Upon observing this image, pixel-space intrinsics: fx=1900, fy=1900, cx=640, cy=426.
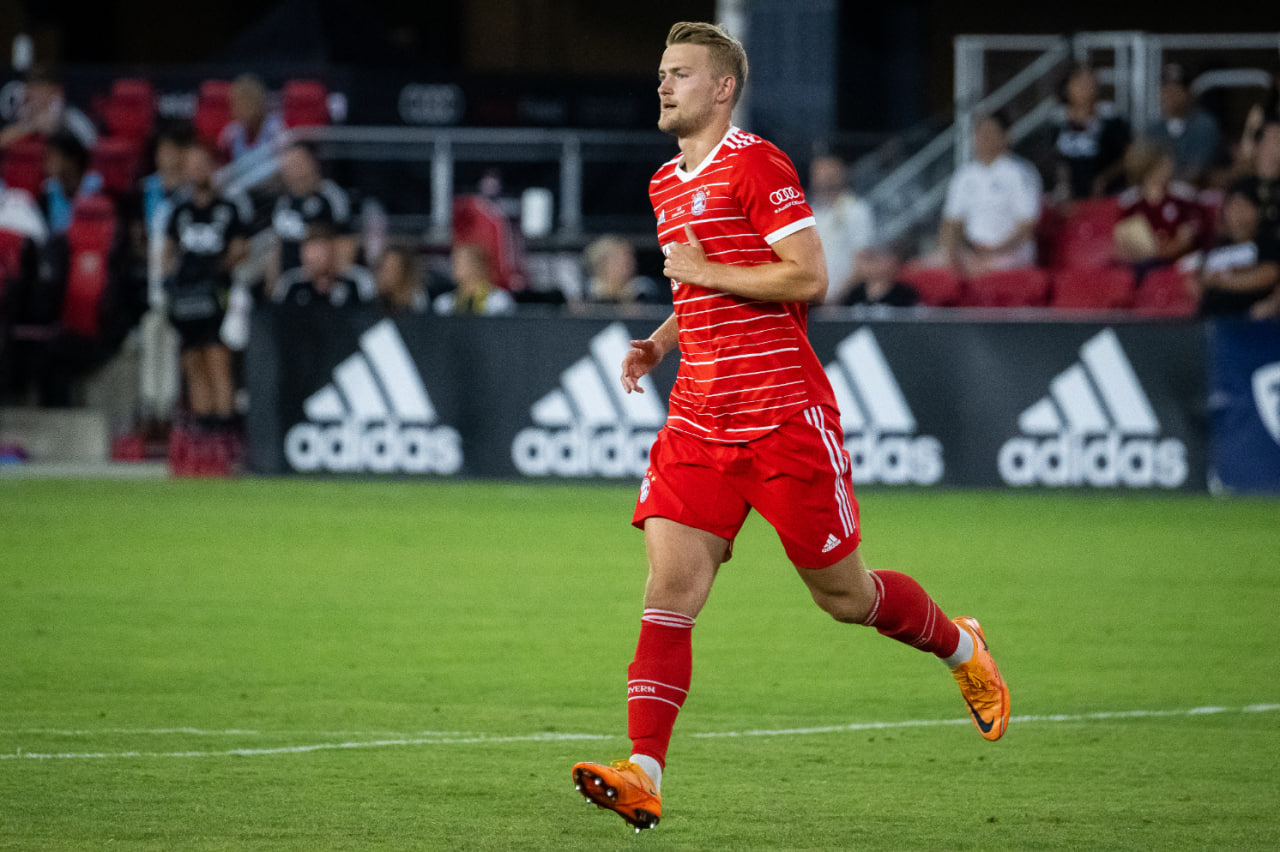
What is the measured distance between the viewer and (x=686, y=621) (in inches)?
204

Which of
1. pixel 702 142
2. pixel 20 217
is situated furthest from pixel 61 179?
pixel 702 142

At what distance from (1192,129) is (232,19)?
62.4 ft

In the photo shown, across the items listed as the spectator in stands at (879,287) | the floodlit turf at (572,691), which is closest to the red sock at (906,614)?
the floodlit turf at (572,691)

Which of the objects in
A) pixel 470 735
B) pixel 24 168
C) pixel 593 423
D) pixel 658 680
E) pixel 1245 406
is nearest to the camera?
pixel 658 680

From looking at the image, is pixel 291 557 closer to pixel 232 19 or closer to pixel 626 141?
pixel 626 141

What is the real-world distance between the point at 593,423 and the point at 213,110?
869cm

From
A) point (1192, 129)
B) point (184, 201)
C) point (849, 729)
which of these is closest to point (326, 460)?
point (184, 201)

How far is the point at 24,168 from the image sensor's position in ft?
62.8

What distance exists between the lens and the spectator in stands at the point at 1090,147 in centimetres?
1703

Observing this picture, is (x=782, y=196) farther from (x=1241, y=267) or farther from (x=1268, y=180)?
(x=1268, y=180)

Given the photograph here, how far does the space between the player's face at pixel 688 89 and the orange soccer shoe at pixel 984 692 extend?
185 centimetres

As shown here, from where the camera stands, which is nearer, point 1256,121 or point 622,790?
point 622,790

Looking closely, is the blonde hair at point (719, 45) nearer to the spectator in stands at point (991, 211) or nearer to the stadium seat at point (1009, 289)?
the stadium seat at point (1009, 289)

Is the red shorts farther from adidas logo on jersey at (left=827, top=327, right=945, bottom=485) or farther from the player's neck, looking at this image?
adidas logo on jersey at (left=827, top=327, right=945, bottom=485)
